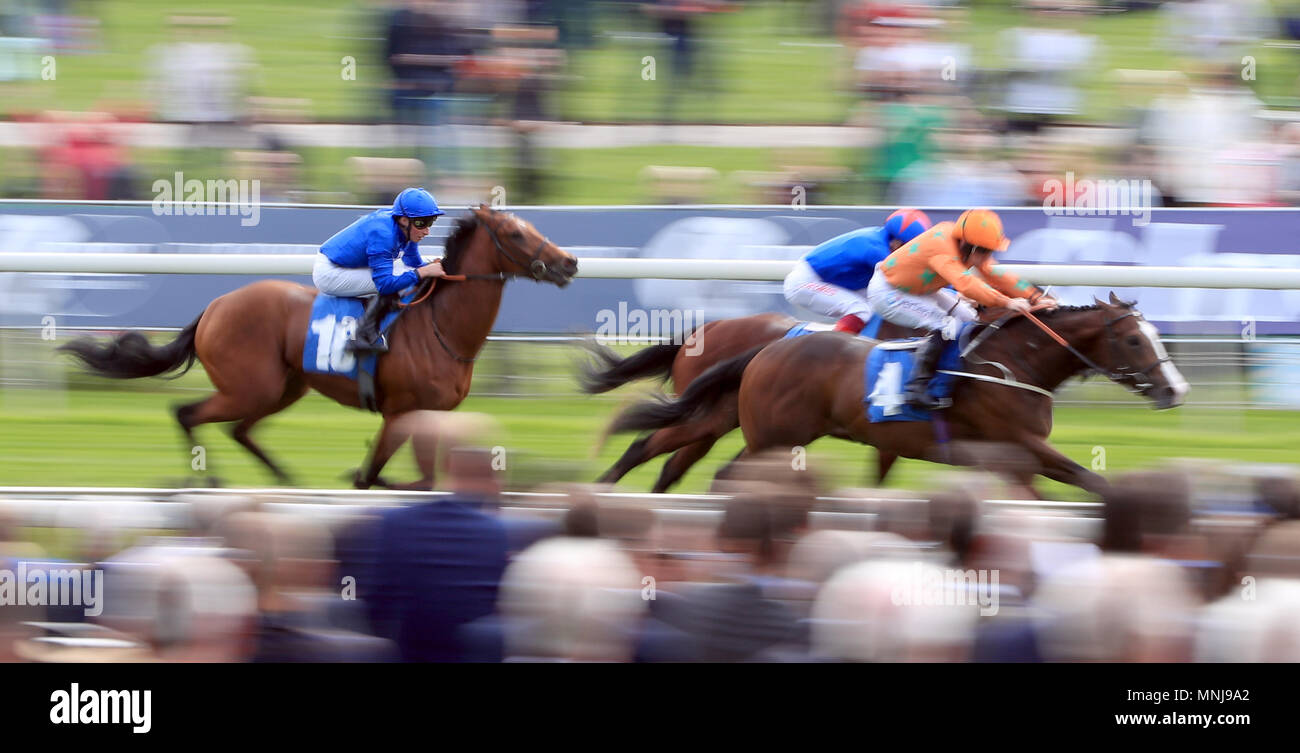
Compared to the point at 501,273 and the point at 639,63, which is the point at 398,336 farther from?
the point at 639,63

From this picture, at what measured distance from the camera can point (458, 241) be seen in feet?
21.4

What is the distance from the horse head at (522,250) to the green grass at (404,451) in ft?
2.44

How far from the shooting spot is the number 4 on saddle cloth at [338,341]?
6.27m

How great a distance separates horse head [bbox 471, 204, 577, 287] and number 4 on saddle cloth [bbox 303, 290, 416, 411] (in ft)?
1.55

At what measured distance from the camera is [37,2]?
10.2 meters

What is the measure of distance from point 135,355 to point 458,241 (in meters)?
1.39

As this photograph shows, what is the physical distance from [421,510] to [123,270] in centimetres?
385

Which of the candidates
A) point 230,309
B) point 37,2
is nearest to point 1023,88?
point 230,309

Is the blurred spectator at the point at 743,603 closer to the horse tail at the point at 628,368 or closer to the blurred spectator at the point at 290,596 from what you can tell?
the blurred spectator at the point at 290,596

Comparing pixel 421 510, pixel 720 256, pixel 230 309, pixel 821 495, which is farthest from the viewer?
pixel 720 256

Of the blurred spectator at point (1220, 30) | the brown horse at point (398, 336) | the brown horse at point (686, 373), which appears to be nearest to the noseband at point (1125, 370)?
the brown horse at point (686, 373)

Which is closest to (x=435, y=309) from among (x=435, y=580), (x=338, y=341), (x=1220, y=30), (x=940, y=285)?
(x=338, y=341)

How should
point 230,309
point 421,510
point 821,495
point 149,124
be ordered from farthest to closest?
point 149,124
point 230,309
point 821,495
point 421,510
